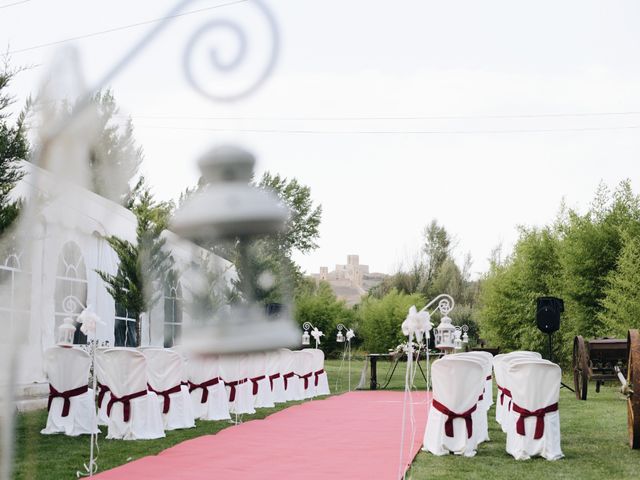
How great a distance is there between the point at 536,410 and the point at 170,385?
382cm

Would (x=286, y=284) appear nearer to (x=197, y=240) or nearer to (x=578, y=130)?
(x=197, y=240)

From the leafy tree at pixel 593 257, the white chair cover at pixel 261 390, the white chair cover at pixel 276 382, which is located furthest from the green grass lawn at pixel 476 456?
the leafy tree at pixel 593 257

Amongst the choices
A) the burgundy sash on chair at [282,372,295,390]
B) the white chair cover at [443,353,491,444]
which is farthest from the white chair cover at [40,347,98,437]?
the burgundy sash on chair at [282,372,295,390]

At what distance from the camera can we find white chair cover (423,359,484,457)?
6598mm

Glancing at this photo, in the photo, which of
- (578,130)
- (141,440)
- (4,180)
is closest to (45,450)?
(141,440)

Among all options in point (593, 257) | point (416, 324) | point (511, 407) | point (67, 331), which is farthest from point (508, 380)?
point (593, 257)

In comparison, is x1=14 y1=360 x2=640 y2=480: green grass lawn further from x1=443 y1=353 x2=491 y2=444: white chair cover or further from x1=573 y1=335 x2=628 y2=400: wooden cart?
x1=573 y1=335 x2=628 y2=400: wooden cart

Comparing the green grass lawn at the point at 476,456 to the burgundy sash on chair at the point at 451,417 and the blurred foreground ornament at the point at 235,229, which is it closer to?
the burgundy sash on chair at the point at 451,417

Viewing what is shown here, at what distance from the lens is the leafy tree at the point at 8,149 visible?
23.5 feet

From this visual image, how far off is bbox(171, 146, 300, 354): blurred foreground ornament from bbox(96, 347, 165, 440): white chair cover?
6703mm

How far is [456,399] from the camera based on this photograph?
6.61 m

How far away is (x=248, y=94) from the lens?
1029mm

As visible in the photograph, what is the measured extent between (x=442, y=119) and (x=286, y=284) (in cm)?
100

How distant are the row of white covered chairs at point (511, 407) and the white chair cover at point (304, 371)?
6410 mm
